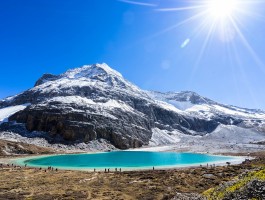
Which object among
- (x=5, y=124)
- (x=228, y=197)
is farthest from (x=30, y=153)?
(x=228, y=197)

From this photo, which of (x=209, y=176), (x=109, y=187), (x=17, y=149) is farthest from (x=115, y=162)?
(x=17, y=149)

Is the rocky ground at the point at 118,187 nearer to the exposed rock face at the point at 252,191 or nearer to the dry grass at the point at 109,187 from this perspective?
the dry grass at the point at 109,187

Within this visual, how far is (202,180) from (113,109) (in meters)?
155

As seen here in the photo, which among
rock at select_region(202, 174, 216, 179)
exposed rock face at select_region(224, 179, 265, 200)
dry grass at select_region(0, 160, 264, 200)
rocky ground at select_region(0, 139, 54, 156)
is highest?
rocky ground at select_region(0, 139, 54, 156)

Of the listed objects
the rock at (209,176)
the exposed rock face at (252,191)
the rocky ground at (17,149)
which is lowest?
the rock at (209,176)

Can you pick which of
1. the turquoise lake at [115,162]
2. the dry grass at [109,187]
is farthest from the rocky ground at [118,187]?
the turquoise lake at [115,162]

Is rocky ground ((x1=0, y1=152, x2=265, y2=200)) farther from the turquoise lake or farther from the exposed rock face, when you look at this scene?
the turquoise lake

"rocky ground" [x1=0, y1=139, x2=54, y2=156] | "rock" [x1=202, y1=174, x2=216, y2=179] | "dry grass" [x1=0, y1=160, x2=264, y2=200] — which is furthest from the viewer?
"rocky ground" [x1=0, y1=139, x2=54, y2=156]

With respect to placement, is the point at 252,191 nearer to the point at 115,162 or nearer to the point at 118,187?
the point at 118,187

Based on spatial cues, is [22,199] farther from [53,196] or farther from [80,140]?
[80,140]

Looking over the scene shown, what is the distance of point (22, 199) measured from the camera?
33906mm

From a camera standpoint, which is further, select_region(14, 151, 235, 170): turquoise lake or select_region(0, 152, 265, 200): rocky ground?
select_region(14, 151, 235, 170): turquoise lake

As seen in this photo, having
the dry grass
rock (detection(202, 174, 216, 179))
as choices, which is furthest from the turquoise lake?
the dry grass

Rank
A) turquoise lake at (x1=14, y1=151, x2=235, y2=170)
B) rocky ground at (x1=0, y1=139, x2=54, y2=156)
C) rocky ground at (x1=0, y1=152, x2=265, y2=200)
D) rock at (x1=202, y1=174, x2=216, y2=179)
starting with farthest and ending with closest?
rocky ground at (x1=0, y1=139, x2=54, y2=156) → turquoise lake at (x1=14, y1=151, x2=235, y2=170) → rock at (x1=202, y1=174, x2=216, y2=179) → rocky ground at (x1=0, y1=152, x2=265, y2=200)
